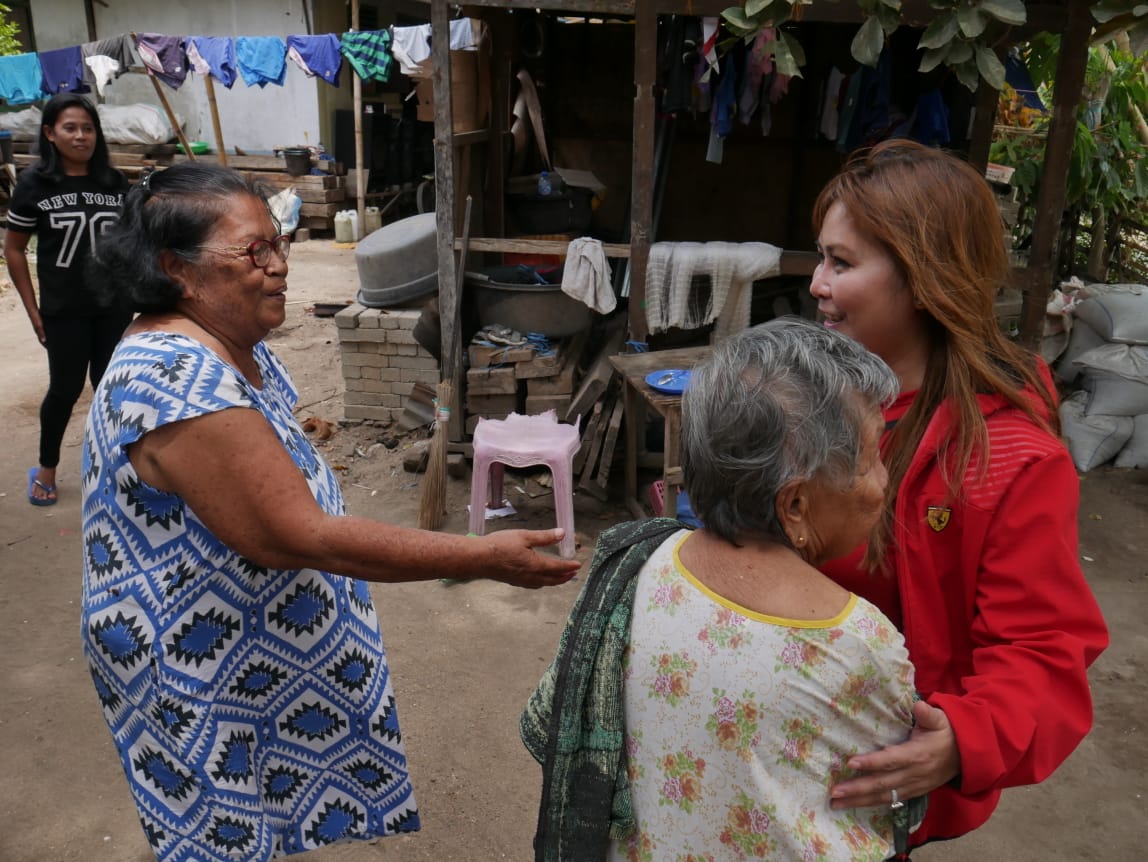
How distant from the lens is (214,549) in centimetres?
173

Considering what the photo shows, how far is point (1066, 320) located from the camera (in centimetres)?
648

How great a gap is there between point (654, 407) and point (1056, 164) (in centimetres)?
243

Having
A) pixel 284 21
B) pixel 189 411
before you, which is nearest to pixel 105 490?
pixel 189 411

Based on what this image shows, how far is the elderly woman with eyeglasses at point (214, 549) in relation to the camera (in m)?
1.63

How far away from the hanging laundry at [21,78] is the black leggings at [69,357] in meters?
9.39

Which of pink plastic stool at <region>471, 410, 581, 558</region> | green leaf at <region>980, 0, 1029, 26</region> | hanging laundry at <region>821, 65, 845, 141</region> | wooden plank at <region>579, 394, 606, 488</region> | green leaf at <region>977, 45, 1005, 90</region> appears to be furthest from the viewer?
hanging laundry at <region>821, 65, 845, 141</region>

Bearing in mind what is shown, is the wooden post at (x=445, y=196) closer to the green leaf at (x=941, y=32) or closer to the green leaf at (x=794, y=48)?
the green leaf at (x=794, y=48)

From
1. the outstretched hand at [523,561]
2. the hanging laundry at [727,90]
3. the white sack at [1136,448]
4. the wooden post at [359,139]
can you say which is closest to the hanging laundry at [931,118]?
the hanging laundry at [727,90]

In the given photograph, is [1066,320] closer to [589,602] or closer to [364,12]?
[589,602]

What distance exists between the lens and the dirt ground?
3.03 m

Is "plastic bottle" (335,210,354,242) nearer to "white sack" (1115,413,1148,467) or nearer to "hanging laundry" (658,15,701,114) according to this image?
"hanging laundry" (658,15,701,114)

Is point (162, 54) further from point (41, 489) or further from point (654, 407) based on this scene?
point (654, 407)

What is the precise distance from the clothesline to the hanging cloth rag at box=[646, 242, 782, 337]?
7173mm

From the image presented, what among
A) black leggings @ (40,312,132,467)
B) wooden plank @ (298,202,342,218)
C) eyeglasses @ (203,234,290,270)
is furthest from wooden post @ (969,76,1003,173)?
wooden plank @ (298,202,342,218)
